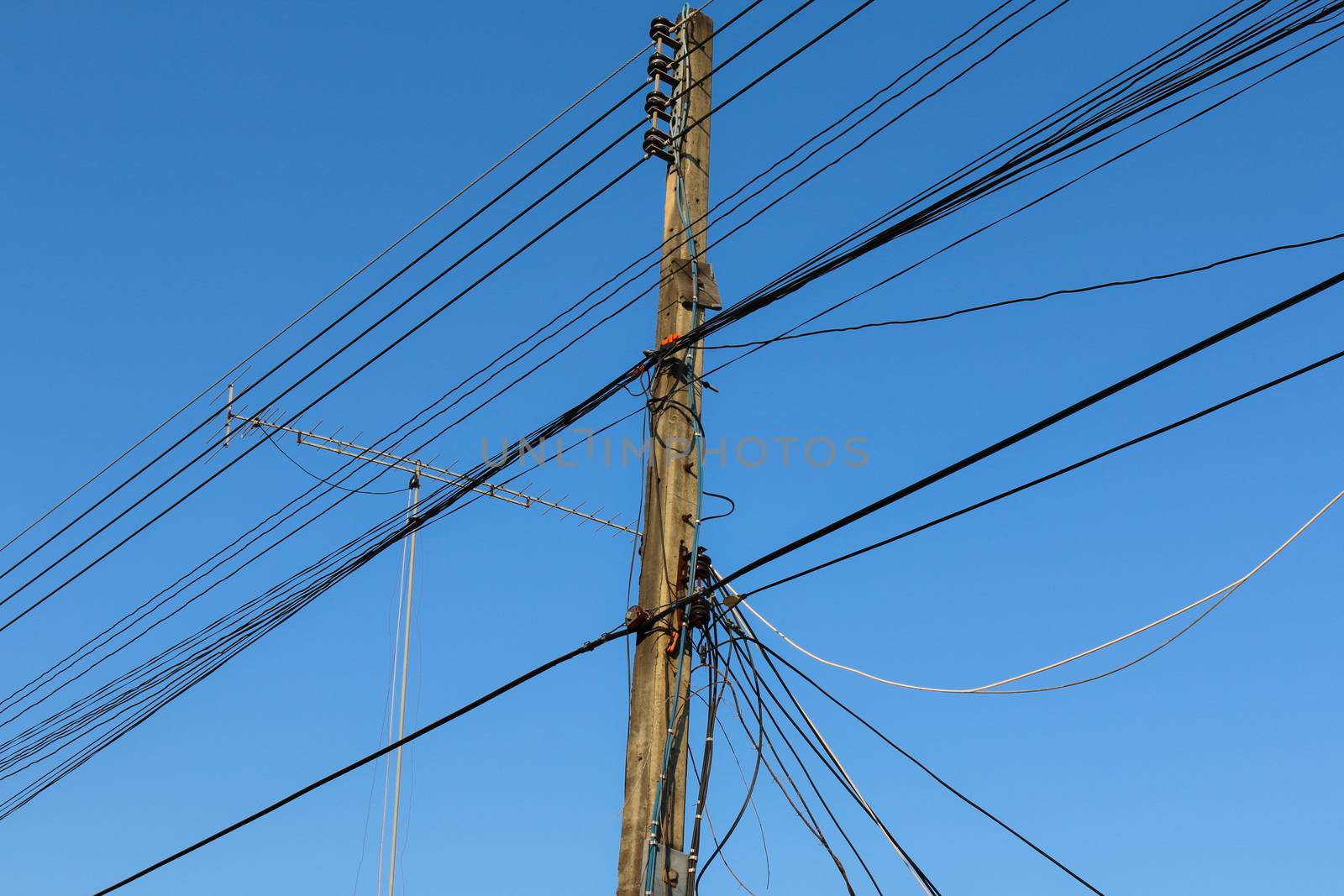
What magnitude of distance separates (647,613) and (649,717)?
0.58 metres

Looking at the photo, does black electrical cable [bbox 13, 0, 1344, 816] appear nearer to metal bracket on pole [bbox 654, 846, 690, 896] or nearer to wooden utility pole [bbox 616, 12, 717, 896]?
wooden utility pole [bbox 616, 12, 717, 896]

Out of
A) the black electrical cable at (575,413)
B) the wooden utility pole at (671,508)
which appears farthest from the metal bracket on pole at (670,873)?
the black electrical cable at (575,413)

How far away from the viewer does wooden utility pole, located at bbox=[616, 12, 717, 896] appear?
7.62 metres

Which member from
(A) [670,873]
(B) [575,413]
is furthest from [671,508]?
(A) [670,873]

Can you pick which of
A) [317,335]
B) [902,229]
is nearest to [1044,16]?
[902,229]

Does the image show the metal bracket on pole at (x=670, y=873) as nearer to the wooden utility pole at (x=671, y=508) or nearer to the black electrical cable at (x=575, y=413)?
the wooden utility pole at (x=671, y=508)

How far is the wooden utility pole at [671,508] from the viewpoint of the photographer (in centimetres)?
762

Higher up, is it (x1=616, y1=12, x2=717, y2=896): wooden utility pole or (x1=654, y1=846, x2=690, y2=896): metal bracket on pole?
(x1=616, y1=12, x2=717, y2=896): wooden utility pole

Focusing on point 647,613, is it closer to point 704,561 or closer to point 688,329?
point 704,561

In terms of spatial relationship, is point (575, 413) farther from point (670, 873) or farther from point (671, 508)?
point (670, 873)

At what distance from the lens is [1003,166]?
25.3ft

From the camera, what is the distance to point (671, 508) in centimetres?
823

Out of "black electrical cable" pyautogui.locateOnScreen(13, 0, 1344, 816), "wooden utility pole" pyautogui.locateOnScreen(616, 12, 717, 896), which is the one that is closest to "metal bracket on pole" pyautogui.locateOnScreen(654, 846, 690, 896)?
"wooden utility pole" pyautogui.locateOnScreen(616, 12, 717, 896)

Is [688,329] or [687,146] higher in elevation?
[687,146]
